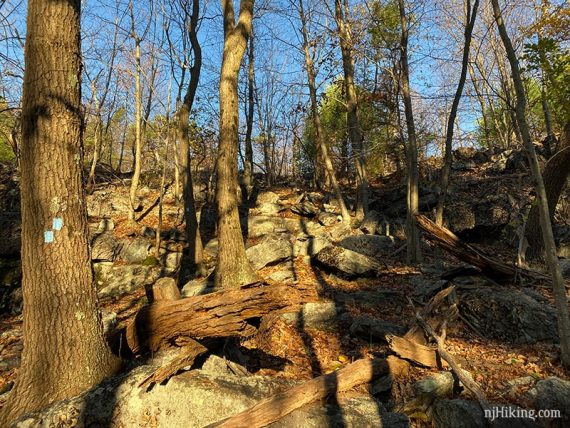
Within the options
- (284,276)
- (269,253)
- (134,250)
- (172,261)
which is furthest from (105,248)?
(284,276)

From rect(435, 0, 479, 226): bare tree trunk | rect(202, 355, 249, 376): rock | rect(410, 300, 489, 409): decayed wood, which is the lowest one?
rect(410, 300, 489, 409): decayed wood

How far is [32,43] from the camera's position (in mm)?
3887

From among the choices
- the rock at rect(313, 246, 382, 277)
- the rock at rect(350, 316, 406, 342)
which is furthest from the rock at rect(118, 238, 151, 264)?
the rock at rect(350, 316, 406, 342)

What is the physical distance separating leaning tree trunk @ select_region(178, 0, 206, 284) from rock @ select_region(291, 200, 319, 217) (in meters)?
6.24

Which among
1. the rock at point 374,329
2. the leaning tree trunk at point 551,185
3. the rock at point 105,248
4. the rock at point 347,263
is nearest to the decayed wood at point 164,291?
the rock at point 374,329

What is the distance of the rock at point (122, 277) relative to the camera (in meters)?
11.0

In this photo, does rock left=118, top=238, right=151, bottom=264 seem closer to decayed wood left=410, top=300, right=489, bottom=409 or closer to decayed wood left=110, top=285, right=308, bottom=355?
decayed wood left=110, top=285, right=308, bottom=355

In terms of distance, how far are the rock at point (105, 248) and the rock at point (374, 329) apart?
934 cm

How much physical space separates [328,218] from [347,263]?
260 inches

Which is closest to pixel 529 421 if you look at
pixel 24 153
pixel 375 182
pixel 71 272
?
pixel 71 272

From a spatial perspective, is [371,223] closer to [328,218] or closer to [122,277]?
[328,218]

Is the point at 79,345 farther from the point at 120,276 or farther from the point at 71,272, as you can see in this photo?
the point at 120,276

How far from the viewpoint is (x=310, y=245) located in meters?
12.1

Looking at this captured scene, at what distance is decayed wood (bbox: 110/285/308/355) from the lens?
4590 mm
